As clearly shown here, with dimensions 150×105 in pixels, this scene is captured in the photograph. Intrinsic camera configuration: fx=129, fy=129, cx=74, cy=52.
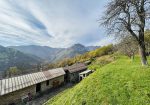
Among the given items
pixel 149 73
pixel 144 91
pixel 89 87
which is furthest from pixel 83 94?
pixel 149 73

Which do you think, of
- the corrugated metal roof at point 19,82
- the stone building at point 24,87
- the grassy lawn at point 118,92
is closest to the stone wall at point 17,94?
the stone building at point 24,87

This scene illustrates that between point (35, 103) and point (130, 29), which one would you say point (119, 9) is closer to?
point (130, 29)

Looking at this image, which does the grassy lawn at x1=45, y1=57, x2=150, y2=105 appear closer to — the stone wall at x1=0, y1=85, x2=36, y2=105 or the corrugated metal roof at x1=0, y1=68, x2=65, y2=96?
the stone wall at x1=0, y1=85, x2=36, y2=105

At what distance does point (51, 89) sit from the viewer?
3384 cm

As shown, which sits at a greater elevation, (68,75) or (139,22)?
(139,22)

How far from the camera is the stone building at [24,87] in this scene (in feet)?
75.5

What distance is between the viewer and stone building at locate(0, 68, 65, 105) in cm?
2302

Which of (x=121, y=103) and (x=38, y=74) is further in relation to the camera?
(x=38, y=74)

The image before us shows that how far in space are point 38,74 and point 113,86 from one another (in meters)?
24.2

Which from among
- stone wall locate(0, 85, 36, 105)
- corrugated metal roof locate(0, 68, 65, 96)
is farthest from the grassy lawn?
corrugated metal roof locate(0, 68, 65, 96)

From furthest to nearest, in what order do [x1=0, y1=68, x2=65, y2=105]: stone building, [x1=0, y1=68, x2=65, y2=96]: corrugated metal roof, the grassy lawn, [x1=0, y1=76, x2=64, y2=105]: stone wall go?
[x1=0, y1=68, x2=65, y2=96]: corrugated metal roof
[x1=0, y1=68, x2=65, y2=105]: stone building
[x1=0, y1=76, x2=64, y2=105]: stone wall
the grassy lawn

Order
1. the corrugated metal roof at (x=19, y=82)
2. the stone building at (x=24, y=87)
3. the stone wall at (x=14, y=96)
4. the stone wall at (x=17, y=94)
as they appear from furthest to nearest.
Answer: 1. the corrugated metal roof at (x=19, y=82)
2. the stone building at (x=24, y=87)
3. the stone wall at (x=17, y=94)
4. the stone wall at (x=14, y=96)

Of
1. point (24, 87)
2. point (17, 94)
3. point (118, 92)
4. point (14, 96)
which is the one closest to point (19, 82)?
point (24, 87)

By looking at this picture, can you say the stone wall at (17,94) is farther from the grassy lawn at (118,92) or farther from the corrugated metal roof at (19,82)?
the grassy lawn at (118,92)
